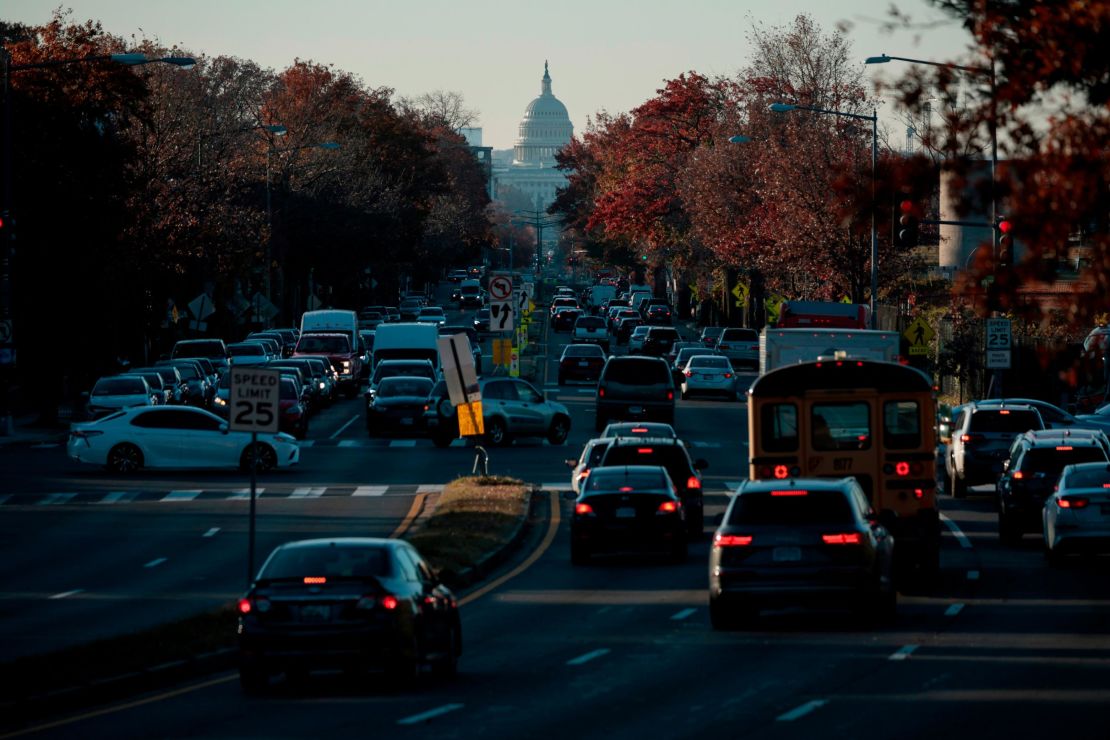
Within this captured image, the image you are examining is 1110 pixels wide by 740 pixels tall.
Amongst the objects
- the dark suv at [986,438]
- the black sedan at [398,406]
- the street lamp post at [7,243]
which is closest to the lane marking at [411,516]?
the dark suv at [986,438]

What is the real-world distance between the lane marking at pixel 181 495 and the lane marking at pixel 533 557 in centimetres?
678

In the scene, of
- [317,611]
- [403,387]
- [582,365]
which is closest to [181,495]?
[403,387]

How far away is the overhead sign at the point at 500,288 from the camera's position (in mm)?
40469

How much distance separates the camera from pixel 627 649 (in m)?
19.4

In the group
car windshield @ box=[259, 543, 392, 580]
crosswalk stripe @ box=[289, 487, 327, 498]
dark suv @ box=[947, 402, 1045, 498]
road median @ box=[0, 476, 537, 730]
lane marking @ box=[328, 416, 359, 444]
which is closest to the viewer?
road median @ box=[0, 476, 537, 730]

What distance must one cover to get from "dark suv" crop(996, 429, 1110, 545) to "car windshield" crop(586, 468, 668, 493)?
575 centimetres

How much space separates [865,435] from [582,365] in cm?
4863

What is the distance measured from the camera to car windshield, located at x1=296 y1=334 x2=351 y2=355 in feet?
222

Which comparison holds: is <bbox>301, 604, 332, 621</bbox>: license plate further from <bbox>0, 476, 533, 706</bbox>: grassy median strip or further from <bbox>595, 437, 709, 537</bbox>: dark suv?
<bbox>595, 437, 709, 537</bbox>: dark suv

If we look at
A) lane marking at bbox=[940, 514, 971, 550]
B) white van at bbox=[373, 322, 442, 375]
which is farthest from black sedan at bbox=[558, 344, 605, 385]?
lane marking at bbox=[940, 514, 971, 550]

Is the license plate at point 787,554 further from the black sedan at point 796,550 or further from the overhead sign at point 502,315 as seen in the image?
the overhead sign at point 502,315

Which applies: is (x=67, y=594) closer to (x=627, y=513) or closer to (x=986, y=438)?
(x=627, y=513)

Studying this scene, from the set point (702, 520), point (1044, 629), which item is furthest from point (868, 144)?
point (1044, 629)

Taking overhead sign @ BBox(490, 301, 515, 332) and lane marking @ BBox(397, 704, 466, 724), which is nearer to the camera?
lane marking @ BBox(397, 704, 466, 724)
